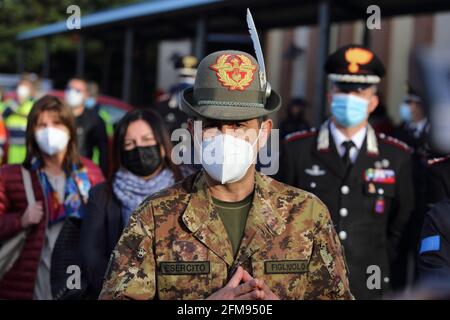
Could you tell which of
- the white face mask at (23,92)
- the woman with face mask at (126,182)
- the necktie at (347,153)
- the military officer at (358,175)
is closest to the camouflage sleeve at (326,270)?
the woman with face mask at (126,182)

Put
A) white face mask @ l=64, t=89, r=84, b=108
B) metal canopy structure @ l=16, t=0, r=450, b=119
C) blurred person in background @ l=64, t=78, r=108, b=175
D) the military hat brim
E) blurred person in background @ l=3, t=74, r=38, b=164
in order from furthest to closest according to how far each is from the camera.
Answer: white face mask @ l=64, t=89, r=84, b=108 → metal canopy structure @ l=16, t=0, r=450, b=119 → blurred person in background @ l=3, t=74, r=38, b=164 → blurred person in background @ l=64, t=78, r=108, b=175 → the military hat brim

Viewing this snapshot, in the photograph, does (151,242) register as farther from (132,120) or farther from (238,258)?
(132,120)

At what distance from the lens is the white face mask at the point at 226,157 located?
2443 mm

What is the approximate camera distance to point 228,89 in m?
2.46

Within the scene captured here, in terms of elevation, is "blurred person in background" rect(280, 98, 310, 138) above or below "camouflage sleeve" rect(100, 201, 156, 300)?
above

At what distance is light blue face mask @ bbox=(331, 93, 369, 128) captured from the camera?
4484 mm

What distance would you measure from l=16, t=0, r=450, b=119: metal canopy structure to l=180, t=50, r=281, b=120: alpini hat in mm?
5777

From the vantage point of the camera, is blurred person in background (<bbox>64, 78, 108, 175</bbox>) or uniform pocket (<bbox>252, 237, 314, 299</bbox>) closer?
uniform pocket (<bbox>252, 237, 314, 299</bbox>)

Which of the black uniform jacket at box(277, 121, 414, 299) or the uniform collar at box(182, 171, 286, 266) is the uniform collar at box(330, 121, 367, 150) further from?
the uniform collar at box(182, 171, 286, 266)

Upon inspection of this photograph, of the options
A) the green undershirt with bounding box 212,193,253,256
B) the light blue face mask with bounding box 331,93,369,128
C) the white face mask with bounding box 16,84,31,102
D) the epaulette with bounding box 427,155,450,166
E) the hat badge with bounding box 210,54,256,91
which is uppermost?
the white face mask with bounding box 16,84,31,102

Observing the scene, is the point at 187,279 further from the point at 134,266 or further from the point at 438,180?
the point at 438,180

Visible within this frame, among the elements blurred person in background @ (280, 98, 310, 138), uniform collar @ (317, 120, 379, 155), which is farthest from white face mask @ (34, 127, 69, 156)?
blurred person in background @ (280, 98, 310, 138)
